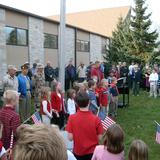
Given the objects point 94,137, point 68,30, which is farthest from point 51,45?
point 94,137

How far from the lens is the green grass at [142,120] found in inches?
371

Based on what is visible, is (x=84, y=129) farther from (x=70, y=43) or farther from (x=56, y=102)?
(x=70, y=43)

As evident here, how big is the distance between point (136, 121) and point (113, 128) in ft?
28.2

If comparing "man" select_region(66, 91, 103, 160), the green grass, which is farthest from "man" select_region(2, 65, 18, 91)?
"man" select_region(66, 91, 103, 160)

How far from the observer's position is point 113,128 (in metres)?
4.38

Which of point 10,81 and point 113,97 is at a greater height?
point 10,81

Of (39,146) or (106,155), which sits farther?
(106,155)

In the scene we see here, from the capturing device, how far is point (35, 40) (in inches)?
982

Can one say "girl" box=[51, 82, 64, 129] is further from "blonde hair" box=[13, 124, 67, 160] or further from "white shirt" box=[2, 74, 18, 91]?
"blonde hair" box=[13, 124, 67, 160]

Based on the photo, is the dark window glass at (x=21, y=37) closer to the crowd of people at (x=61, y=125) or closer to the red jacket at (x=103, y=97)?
the crowd of people at (x=61, y=125)

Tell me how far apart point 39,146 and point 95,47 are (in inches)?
1564

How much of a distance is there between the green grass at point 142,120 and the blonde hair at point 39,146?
6623 mm

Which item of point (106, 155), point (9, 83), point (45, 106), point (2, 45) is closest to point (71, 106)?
A: point (45, 106)

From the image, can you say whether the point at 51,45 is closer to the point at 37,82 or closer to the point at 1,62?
the point at 1,62
